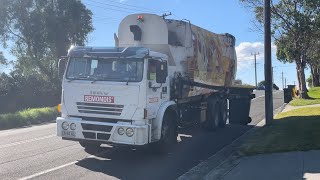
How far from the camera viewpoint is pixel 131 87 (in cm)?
1040

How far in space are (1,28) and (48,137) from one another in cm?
3003

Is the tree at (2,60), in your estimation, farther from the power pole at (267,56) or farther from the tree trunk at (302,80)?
the power pole at (267,56)

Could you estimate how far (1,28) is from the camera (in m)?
42.4

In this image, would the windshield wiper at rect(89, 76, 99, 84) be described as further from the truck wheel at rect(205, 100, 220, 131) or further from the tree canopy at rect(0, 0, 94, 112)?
the tree canopy at rect(0, 0, 94, 112)

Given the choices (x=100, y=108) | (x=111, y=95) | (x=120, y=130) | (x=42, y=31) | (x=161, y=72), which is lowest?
(x=120, y=130)

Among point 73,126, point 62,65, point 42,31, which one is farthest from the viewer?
point 42,31

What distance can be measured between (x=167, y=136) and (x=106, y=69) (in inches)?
Result: 94.6

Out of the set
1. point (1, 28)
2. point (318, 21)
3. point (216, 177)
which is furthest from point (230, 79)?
point (1, 28)

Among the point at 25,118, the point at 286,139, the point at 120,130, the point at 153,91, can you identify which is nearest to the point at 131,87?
the point at 153,91

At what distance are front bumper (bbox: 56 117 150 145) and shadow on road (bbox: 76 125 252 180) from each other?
56 centimetres

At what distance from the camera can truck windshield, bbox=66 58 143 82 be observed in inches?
417

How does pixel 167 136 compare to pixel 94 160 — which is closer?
pixel 94 160

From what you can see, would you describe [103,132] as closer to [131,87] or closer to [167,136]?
[131,87]

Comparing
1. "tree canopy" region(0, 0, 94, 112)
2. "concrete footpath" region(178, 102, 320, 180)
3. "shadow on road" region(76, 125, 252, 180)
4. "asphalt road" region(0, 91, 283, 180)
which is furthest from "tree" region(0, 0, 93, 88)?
"concrete footpath" region(178, 102, 320, 180)
